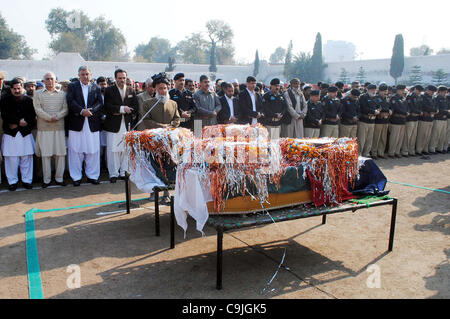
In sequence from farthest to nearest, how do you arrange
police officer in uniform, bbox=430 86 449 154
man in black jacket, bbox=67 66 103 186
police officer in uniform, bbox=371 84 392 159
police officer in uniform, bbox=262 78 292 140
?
police officer in uniform, bbox=430 86 449 154, police officer in uniform, bbox=371 84 392 159, police officer in uniform, bbox=262 78 292 140, man in black jacket, bbox=67 66 103 186

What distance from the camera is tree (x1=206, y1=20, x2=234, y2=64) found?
83562 mm

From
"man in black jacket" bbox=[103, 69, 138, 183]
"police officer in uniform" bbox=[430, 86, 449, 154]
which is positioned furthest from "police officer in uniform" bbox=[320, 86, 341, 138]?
"man in black jacket" bbox=[103, 69, 138, 183]

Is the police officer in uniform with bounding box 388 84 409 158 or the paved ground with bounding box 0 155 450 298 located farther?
the police officer in uniform with bounding box 388 84 409 158

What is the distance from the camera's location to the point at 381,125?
1076cm

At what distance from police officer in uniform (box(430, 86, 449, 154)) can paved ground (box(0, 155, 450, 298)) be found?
21.5 feet

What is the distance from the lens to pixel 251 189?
380 centimetres

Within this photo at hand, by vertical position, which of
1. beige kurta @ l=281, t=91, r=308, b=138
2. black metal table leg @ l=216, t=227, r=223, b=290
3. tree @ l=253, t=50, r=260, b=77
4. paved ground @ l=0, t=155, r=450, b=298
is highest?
tree @ l=253, t=50, r=260, b=77

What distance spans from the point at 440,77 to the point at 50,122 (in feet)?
137

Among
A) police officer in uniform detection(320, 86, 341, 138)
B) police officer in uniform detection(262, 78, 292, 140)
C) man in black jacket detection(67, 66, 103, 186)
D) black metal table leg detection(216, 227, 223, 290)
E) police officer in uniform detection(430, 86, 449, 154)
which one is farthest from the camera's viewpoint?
police officer in uniform detection(430, 86, 449, 154)

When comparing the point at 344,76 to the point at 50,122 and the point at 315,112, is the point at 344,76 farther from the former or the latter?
the point at 50,122

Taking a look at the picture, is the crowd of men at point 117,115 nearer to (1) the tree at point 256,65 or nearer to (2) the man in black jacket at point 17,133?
(2) the man in black jacket at point 17,133

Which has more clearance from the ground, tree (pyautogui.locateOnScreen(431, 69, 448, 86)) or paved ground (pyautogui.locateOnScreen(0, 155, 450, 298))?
tree (pyautogui.locateOnScreen(431, 69, 448, 86))

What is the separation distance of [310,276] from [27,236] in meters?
3.36

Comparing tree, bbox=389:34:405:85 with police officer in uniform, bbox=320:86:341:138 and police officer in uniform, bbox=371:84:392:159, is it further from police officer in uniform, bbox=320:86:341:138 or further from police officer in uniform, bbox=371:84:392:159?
police officer in uniform, bbox=320:86:341:138
